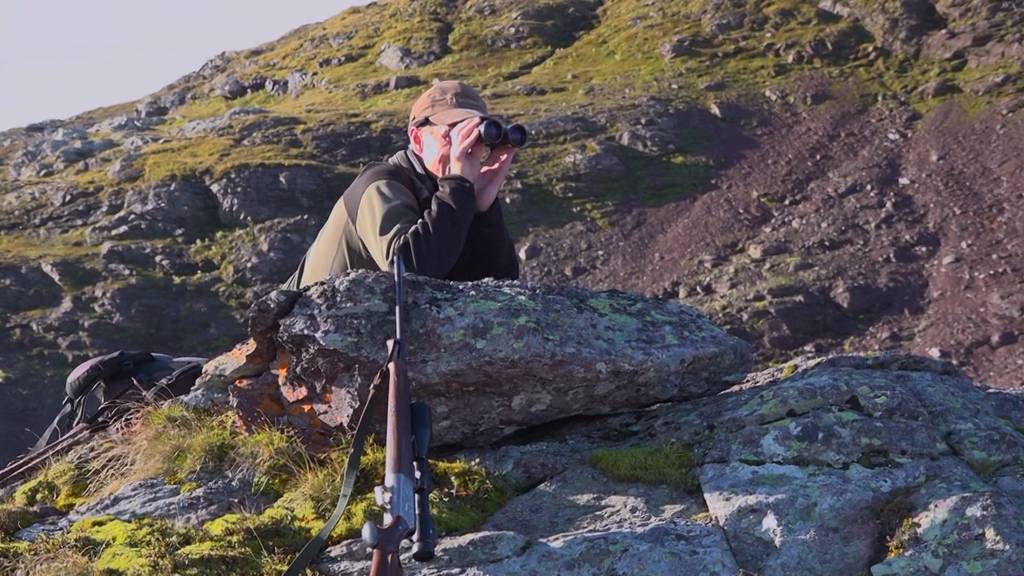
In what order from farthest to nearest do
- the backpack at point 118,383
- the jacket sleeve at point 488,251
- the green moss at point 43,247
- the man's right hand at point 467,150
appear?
the green moss at point 43,247 < the backpack at point 118,383 < the jacket sleeve at point 488,251 < the man's right hand at point 467,150

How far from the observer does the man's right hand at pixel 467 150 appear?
6.59m

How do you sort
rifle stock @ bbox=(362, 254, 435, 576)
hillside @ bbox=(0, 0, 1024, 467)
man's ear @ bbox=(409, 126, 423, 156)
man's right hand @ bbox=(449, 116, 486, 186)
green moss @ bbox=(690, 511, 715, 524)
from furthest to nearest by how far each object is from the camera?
hillside @ bbox=(0, 0, 1024, 467) → man's ear @ bbox=(409, 126, 423, 156) → man's right hand @ bbox=(449, 116, 486, 186) → green moss @ bbox=(690, 511, 715, 524) → rifle stock @ bbox=(362, 254, 435, 576)

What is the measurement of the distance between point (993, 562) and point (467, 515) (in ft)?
8.26

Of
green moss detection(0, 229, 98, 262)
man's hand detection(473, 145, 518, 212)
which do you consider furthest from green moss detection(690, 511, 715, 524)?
green moss detection(0, 229, 98, 262)

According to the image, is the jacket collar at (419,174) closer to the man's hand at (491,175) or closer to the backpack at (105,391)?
the man's hand at (491,175)

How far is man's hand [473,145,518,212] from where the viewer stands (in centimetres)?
677

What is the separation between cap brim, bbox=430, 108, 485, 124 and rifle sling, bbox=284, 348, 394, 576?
1888 millimetres

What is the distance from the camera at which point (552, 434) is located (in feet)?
21.6

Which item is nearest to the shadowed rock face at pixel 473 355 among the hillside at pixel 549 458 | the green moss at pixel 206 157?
the hillside at pixel 549 458

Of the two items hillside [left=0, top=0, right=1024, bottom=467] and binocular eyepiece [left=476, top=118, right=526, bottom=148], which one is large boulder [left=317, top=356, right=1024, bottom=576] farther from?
hillside [left=0, top=0, right=1024, bottom=467]

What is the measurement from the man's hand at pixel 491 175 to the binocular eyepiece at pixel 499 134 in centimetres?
8

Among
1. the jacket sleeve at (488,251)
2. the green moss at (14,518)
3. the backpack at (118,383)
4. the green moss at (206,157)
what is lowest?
the green moss at (206,157)

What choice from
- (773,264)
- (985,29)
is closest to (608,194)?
(773,264)

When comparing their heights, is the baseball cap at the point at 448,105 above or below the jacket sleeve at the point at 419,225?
above
